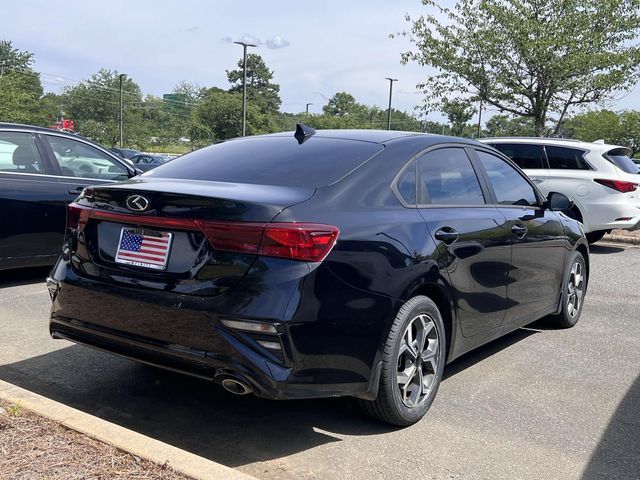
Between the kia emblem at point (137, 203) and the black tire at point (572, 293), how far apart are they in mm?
3627

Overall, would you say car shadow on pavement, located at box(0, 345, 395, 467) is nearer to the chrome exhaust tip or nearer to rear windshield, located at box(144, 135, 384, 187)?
the chrome exhaust tip

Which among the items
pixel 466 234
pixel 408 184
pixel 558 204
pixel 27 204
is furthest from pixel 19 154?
pixel 558 204

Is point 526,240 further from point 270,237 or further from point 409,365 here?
point 270,237

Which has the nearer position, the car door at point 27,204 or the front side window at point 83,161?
the car door at point 27,204

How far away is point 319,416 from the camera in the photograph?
3.60 metres

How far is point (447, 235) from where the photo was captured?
367 centimetres

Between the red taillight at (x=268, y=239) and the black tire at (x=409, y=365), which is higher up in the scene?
the red taillight at (x=268, y=239)

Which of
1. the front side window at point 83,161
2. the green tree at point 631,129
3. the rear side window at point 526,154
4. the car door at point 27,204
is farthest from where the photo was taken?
the green tree at point 631,129

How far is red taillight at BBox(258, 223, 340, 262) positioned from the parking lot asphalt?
100 centimetres

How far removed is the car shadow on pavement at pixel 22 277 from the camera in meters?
6.70

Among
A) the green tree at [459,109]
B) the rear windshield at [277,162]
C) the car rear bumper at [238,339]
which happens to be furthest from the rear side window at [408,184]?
the green tree at [459,109]

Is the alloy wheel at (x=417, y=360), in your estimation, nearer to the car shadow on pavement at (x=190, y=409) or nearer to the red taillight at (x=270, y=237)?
the car shadow on pavement at (x=190, y=409)

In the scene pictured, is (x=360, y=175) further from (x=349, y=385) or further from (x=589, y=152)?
(x=589, y=152)

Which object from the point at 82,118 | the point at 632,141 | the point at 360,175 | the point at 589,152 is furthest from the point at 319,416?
the point at 82,118
